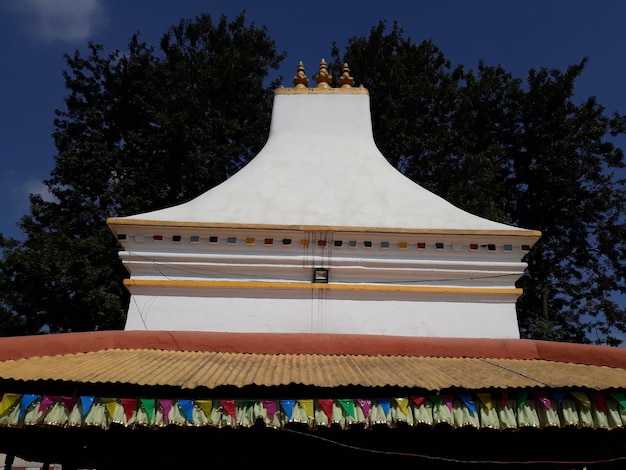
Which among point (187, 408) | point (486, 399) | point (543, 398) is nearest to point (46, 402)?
point (187, 408)

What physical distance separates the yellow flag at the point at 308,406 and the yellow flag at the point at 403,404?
0.66 m

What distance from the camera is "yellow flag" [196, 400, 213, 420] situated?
4121 millimetres

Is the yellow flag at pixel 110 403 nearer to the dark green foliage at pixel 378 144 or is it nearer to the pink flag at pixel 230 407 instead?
the pink flag at pixel 230 407

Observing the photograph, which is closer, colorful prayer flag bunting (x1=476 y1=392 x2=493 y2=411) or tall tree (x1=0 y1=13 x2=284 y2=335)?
colorful prayer flag bunting (x1=476 y1=392 x2=493 y2=411)

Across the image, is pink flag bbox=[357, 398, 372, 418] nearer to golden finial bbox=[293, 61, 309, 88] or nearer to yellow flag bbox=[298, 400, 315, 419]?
yellow flag bbox=[298, 400, 315, 419]

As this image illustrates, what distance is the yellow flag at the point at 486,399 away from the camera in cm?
421

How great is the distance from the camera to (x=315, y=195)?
742 cm

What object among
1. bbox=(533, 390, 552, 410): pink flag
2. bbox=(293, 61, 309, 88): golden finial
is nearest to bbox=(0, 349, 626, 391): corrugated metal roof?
bbox=(533, 390, 552, 410): pink flag

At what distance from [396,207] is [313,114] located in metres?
2.29

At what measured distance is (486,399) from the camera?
13.9 ft

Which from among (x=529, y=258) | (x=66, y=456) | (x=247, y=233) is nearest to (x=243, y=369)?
(x=247, y=233)

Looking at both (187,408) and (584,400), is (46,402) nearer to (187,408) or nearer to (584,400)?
(187,408)

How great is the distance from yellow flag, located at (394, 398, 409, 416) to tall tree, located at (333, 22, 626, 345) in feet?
42.8

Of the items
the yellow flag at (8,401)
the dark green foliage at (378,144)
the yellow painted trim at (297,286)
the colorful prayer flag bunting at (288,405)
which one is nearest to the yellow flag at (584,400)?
the colorful prayer flag bunting at (288,405)
